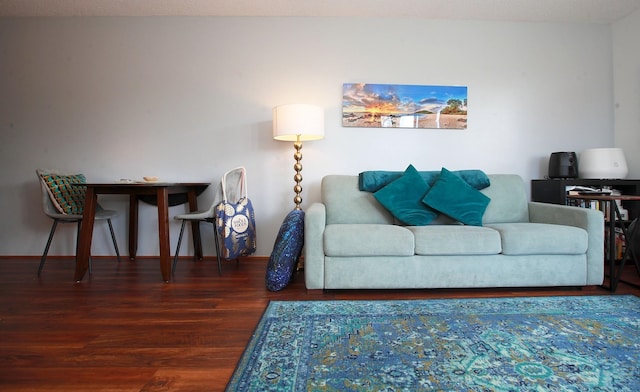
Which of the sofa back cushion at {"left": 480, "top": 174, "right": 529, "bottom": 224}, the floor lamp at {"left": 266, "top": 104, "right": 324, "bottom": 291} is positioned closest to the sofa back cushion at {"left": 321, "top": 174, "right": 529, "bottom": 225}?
the sofa back cushion at {"left": 480, "top": 174, "right": 529, "bottom": 224}

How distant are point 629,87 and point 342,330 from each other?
363cm

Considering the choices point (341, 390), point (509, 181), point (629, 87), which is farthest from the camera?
point (629, 87)

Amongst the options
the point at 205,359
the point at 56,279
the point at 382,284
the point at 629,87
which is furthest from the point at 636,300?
the point at 56,279

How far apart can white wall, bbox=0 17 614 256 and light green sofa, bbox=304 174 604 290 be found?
1.11m

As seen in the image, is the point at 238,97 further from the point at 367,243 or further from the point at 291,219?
the point at 367,243

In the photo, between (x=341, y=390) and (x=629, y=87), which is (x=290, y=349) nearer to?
(x=341, y=390)

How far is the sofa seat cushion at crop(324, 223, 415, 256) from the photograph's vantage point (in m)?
1.98

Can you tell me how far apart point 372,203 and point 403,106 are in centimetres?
109

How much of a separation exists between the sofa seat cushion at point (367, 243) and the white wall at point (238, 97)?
1117 mm

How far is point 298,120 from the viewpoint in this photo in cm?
255

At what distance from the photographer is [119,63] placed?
3.05 metres

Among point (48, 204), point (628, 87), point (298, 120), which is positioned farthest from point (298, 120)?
point (628, 87)

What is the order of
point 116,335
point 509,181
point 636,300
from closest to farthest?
point 116,335 → point 636,300 → point 509,181

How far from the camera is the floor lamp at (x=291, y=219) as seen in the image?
2135 mm
